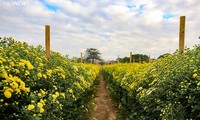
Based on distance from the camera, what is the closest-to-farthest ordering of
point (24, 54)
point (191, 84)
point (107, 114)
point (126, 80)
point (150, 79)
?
1. point (191, 84)
2. point (24, 54)
3. point (150, 79)
4. point (126, 80)
5. point (107, 114)

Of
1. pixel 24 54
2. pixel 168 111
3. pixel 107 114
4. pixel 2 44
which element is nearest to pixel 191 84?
pixel 168 111

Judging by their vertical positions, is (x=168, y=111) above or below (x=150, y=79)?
below

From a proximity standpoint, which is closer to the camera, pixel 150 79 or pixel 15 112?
pixel 15 112

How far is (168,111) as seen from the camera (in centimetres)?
258

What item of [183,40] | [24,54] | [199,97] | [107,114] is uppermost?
[183,40]

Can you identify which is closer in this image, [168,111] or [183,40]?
[168,111]

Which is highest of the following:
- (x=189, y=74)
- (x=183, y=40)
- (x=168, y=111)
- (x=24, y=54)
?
(x=183, y=40)

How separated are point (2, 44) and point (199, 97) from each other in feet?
10.8

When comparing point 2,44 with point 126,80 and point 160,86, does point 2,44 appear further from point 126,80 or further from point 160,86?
point 126,80

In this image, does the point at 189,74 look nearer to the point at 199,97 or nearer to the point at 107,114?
the point at 199,97

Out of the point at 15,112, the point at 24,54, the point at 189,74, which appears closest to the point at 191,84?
the point at 189,74

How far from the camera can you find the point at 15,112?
216cm

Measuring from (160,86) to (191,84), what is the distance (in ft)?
2.29

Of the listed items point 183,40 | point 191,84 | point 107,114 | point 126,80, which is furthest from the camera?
point 107,114
